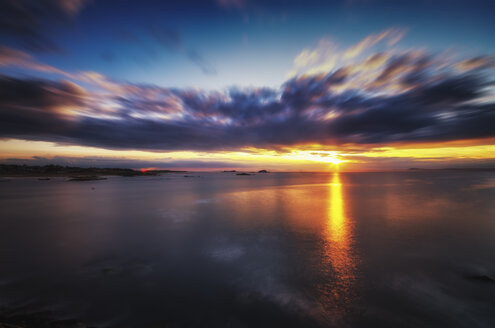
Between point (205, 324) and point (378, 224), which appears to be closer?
point (205, 324)

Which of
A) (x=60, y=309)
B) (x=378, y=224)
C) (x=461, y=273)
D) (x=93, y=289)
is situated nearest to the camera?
(x=60, y=309)

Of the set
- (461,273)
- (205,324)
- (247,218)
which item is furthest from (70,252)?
(461,273)

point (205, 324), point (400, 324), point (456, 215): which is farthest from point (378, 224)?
point (205, 324)

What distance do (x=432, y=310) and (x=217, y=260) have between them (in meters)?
7.24

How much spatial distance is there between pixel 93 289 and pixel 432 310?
10.1 m

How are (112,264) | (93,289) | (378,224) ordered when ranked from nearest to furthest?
(93,289), (112,264), (378,224)

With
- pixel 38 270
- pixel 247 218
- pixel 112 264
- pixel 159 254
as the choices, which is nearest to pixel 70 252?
pixel 38 270

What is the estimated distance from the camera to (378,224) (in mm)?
14648

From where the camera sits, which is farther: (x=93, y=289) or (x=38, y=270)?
(x=38, y=270)

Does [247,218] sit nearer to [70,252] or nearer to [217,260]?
[217,260]

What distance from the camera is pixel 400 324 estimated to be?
5.00 m

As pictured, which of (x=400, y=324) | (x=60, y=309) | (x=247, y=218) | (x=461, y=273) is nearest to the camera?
(x=400, y=324)

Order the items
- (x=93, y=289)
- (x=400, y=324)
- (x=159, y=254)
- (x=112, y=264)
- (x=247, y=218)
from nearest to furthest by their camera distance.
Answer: (x=400, y=324), (x=93, y=289), (x=112, y=264), (x=159, y=254), (x=247, y=218)

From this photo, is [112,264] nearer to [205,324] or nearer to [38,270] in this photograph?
[38,270]
